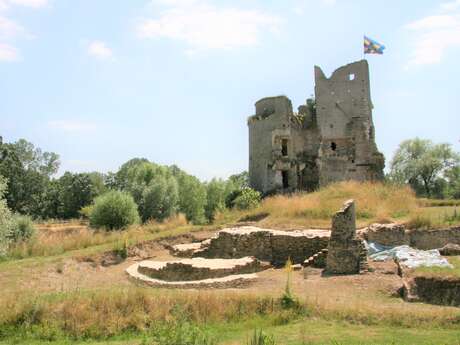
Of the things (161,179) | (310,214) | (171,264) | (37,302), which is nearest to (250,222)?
(310,214)

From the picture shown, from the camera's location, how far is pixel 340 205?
2217 cm

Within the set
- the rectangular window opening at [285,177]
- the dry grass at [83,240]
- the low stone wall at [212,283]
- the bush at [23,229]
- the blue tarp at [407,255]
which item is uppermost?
the rectangular window opening at [285,177]

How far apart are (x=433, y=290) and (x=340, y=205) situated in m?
→ 10.6

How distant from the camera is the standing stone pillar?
14.5 m

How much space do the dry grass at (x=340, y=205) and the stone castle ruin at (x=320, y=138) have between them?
10.4 m

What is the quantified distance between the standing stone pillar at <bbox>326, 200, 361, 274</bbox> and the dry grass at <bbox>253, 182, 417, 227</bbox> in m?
4.74

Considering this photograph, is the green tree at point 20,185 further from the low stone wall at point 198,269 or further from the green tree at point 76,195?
the low stone wall at point 198,269

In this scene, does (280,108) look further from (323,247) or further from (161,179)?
(323,247)

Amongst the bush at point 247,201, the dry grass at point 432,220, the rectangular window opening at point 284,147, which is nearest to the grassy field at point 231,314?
the dry grass at point 432,220

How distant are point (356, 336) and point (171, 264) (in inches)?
326

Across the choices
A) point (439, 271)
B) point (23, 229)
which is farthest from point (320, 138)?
point (439, 271)

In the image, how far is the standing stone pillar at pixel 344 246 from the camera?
47.5 feet

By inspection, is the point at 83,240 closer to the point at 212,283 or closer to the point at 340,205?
the point at 212,283

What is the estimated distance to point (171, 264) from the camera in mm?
15688
